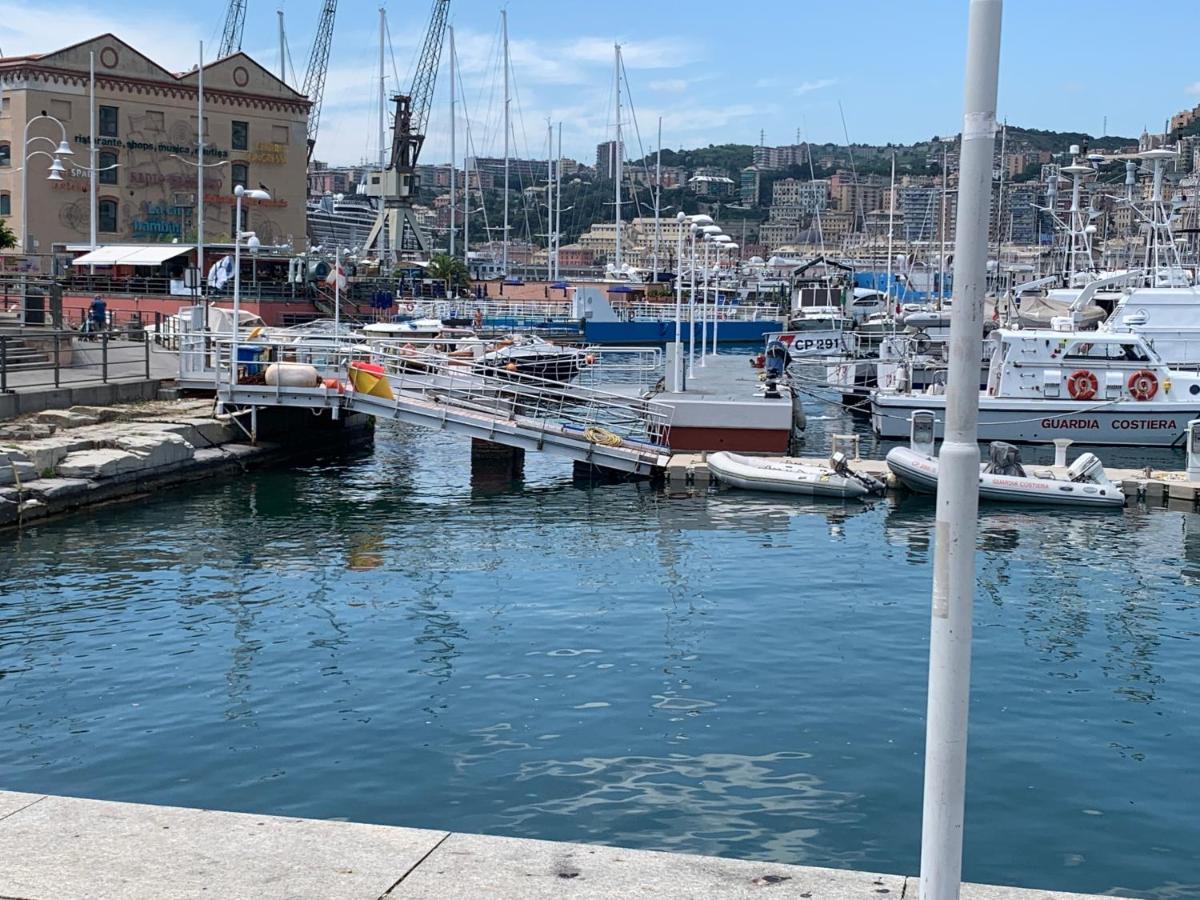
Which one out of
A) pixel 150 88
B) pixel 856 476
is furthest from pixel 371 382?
pixel 150 88

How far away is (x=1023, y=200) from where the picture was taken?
19188 centimetres

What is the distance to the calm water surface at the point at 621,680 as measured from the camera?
436 inches

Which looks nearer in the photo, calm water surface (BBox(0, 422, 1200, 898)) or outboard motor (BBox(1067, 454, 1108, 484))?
calm water surface (BBox(0, 422, 1200, 898))

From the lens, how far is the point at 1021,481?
27953 millimetres

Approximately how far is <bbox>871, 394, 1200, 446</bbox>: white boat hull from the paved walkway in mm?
32120

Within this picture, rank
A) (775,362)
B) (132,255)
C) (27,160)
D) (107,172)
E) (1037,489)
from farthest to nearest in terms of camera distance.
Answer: (107,172), (132,255), (27,160), (775,362), (1037,489)

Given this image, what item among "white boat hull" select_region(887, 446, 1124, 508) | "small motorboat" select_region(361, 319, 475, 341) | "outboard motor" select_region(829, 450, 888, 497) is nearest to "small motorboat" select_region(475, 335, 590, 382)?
"small motorboat" select_region(361, 319, 475, 341)

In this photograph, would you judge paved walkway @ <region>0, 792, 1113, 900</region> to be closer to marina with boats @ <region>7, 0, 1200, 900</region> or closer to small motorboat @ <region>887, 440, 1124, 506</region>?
marina with boats @ <region>7, 0, 1200, 900</region>

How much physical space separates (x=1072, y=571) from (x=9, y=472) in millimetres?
17972

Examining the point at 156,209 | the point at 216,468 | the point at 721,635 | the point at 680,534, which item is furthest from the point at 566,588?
the point at 156,209

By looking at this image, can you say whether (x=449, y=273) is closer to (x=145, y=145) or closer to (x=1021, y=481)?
(x=145, y=145)

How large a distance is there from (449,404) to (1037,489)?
13.4m

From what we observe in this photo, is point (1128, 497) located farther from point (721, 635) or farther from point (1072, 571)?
point (721, 635)

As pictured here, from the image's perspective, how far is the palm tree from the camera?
99500 mm
